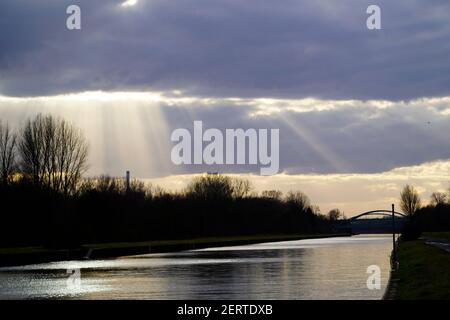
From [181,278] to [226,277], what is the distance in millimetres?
2023

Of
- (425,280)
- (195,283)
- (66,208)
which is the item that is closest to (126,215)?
(66,208)

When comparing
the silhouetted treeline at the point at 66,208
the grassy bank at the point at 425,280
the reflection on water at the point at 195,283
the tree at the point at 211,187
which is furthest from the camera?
the tree at the point at 211,187

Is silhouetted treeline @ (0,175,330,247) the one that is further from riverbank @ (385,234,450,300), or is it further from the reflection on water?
riverbank @ (385,234,450,300)

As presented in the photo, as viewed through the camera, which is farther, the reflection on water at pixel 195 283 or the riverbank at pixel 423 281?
the reflection on water at pixel 195 283

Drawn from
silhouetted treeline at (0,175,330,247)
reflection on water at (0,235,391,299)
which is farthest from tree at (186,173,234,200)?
reflection on water at (0,235,391,299)

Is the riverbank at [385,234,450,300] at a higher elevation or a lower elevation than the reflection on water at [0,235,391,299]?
higher

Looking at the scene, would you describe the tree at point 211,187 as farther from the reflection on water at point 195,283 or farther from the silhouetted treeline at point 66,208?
the reflection on water at point 195,283

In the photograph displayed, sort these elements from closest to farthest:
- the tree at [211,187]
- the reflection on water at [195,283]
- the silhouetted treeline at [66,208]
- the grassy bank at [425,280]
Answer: the grassy bank at [425,280], the reflection on water at [195,283], the silhouetted treeline at [66,208], the tree at [211,187]

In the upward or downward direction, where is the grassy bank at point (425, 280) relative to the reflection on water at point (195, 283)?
upward

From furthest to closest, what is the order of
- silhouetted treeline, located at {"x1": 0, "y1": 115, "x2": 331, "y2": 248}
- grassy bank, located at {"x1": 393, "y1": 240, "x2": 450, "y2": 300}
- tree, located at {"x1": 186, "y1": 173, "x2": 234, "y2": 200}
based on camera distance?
tree, located at {"x1": 186, "y1": 173, "x2": 234, "y2": 200}
silhouetted treeline, located at {"x1": 0, "y1": 115, "x2": 331, "y2": 248}
grassy bank, located at {"x1": 393, "y1": 240, "x2": 450, "y2": 300}

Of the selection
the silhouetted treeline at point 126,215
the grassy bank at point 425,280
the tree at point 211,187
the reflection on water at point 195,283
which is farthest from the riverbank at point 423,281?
the tree at point 211,187
